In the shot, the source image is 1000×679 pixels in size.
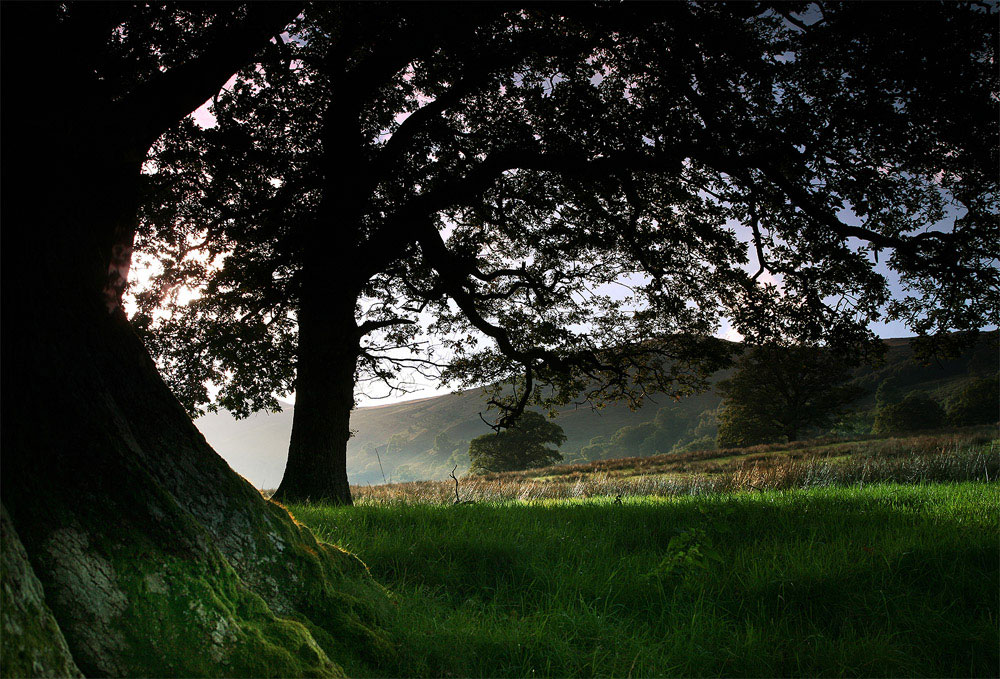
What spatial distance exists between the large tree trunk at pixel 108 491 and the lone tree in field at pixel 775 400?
43739mm

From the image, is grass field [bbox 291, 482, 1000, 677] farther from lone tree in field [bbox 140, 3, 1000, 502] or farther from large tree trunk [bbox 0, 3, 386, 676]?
lone tree in field [bbox 140, 3, 1000, 502]

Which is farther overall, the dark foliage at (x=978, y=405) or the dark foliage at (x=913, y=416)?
the dark foliage at (x=913, y=416)

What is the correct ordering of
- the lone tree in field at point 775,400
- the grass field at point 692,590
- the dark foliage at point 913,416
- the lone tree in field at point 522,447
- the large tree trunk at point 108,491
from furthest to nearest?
the lone tree in field at point 522,447 < the dark foliage at point 913,416 < the lone tree in field at point 775,400 < the grass field at point 692,590 < the large tree trunk at point 108,491

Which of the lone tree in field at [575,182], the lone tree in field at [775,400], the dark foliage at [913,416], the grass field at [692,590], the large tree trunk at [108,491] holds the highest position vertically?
the lone tree in field at [575,182]

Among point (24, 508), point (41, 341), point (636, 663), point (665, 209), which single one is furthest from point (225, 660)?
point (665, 209)

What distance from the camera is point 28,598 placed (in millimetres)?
1889

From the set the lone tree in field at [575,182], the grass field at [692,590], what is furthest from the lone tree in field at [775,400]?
the grass field at [692,590]

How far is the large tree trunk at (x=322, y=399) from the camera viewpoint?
954cm

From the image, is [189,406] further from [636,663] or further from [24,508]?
[636,663]

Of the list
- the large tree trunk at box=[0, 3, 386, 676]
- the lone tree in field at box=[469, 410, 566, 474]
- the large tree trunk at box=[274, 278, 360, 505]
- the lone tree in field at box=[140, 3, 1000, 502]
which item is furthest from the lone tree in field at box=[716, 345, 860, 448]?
the large tree trunk at box=[0, 3, 386, 676]

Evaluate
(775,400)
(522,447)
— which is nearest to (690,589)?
(775,400)

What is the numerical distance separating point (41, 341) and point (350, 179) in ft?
27.8

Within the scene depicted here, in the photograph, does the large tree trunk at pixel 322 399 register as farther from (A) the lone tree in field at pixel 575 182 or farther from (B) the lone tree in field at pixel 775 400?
(B) the lone tree in field at pixel 775 400

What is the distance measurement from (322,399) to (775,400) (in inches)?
2003
